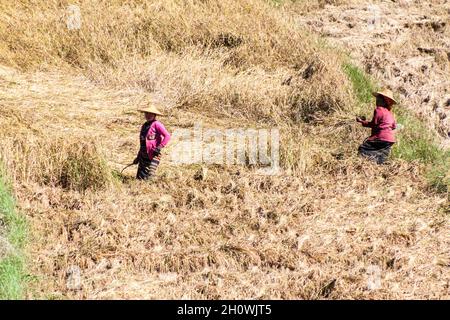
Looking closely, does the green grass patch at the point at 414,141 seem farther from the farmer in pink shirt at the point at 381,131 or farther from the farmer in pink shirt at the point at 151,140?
the farmer in pink shirt at the point at 151,140

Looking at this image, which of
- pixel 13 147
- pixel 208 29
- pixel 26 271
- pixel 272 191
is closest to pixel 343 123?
pixel 272 191

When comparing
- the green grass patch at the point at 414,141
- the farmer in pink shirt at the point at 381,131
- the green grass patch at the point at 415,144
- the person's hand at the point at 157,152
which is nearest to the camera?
the person's hand at the point at 157,152

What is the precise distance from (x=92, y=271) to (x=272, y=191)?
2087 mm

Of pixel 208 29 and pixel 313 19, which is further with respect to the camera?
pixel 313 19

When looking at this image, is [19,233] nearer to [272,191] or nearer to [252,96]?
[272,191]

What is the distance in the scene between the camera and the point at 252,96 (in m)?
8.86

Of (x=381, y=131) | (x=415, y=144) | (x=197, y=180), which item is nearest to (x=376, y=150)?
(x=381, y=131)

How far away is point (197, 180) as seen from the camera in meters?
6.72

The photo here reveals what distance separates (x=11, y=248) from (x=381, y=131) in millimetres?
3804

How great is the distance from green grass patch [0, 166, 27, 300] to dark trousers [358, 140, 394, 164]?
3499mm

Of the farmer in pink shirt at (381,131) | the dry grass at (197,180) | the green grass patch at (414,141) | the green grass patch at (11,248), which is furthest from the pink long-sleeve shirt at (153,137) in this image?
the green grass patch at (414,141)

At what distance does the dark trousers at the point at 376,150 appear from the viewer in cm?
723

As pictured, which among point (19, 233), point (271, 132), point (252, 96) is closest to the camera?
point (19, 233)

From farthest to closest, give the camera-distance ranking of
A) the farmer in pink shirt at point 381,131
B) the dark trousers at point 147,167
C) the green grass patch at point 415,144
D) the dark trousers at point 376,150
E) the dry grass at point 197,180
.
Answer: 1. the green grass patch at point 415,144
2. the dark trousers at point 376,150
3. the farmer in pink shirt at point 381,131
4. the dark trousers at point 147,167
5. the dry grass at point 197,180
